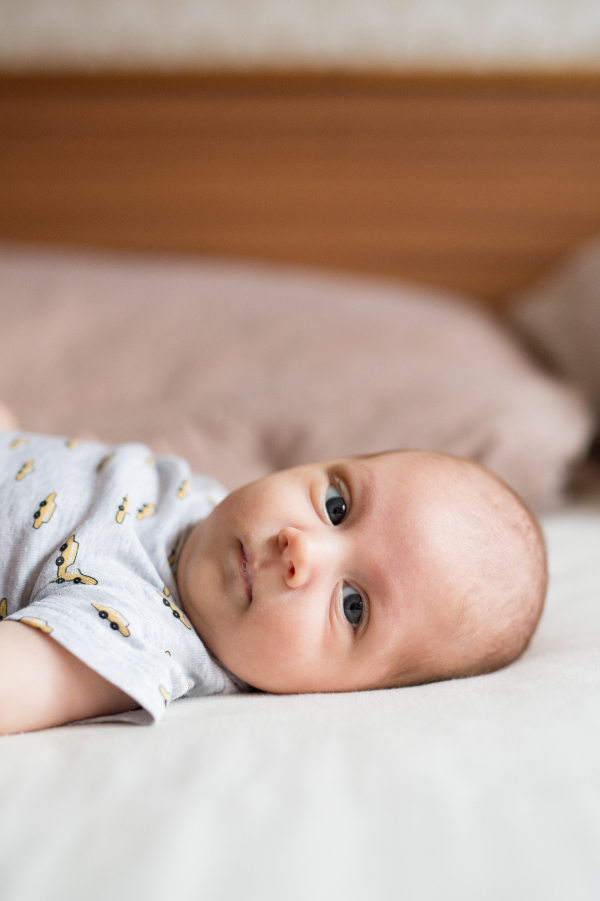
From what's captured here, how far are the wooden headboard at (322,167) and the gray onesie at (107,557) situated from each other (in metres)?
1.18

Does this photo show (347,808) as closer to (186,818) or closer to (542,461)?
(186,818)

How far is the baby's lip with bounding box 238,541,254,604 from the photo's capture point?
2.56 ft

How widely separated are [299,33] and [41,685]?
5.70 ft

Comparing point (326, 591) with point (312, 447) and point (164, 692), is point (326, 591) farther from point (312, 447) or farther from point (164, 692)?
point (312, 447)

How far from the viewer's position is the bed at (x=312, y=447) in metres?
0.45

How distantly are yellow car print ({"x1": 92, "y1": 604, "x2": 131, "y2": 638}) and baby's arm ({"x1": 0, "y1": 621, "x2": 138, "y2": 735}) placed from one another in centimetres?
4

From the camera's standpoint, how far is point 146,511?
2.95ft

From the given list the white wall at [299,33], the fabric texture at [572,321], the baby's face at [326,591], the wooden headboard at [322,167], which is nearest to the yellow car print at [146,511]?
the baby's face at [326,591]

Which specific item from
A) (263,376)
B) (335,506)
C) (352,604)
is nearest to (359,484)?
(335,506)

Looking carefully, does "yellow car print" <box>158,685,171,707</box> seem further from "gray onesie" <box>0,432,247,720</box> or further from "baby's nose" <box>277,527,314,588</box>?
"baby's nose" <box>277,527,314,588</box>

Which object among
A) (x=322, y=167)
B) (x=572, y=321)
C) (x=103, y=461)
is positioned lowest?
(x=103, y=461)

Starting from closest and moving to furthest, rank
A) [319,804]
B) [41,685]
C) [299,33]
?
[319,804] → [41,685] → [299,33]

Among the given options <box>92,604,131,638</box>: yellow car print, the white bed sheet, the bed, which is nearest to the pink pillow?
the bed

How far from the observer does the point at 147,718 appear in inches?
25.7
